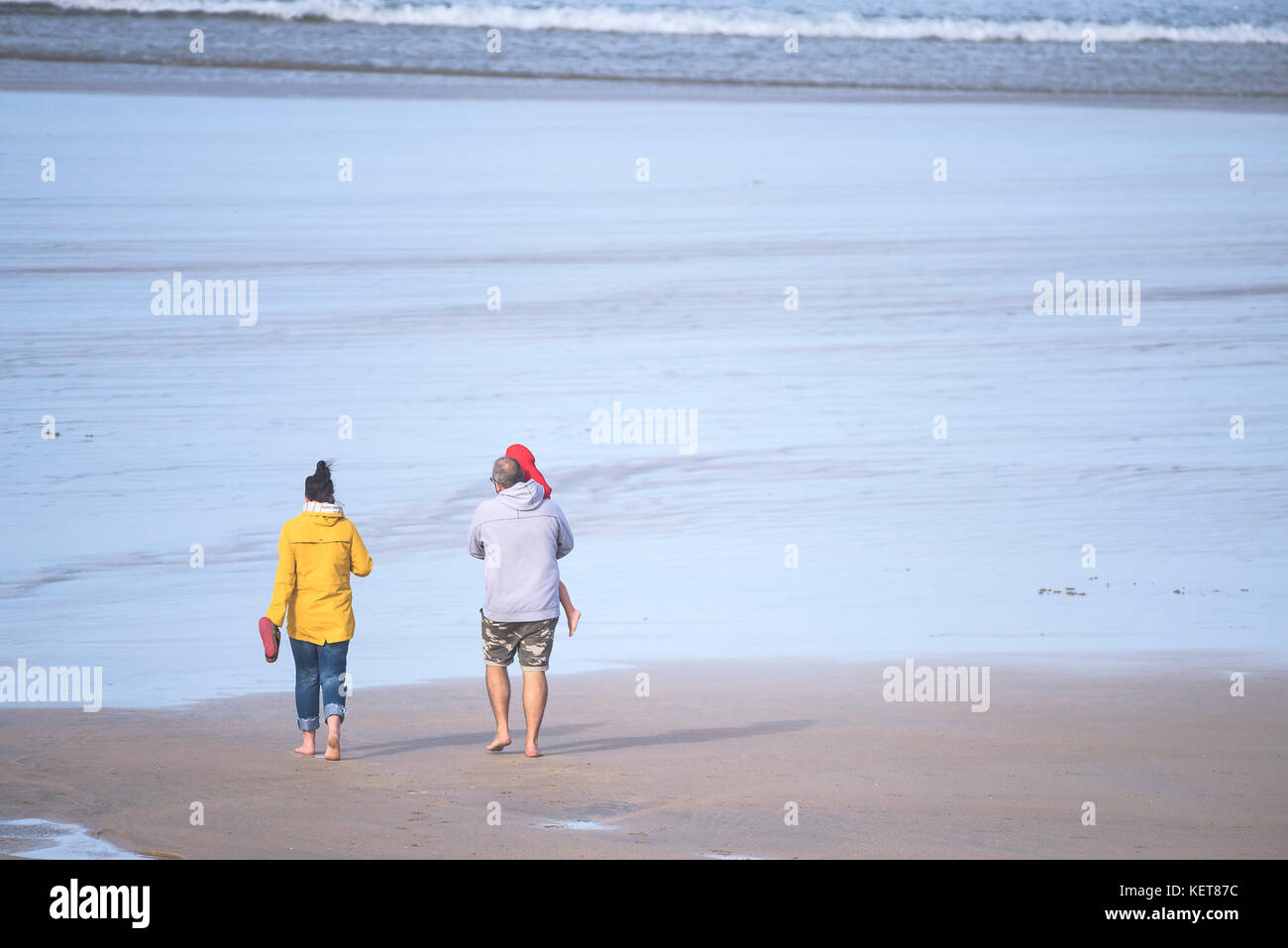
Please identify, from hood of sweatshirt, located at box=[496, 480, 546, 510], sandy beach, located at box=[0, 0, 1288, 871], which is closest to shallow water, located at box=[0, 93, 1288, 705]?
sandy beach, located at box=[0, 0, 1288, 871]

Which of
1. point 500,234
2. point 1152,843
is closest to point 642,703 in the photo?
point 1152,843

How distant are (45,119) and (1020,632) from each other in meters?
16.2

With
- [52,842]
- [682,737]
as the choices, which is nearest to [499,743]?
[682,737]

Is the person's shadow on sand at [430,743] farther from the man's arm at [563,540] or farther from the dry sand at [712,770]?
the man's arm at [563,540]

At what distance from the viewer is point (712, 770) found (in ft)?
25.3

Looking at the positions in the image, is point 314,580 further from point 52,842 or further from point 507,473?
point 52,842

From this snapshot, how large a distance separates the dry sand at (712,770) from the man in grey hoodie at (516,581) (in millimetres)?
377

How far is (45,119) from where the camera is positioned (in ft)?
72.8

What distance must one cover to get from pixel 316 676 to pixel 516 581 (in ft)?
3.21

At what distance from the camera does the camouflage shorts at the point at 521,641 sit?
27.3 feet

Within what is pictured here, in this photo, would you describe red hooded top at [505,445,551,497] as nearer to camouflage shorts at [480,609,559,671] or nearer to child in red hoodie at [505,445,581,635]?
child in red hoodie at [505,445,581,635]

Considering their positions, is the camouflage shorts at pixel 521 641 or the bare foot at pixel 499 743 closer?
the bare foot at pixel 499 743

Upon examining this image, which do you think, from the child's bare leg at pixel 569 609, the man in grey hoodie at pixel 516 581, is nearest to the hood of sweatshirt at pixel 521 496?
the man in grey hoodie at pixel 516 581

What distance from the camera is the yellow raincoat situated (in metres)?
8.09
